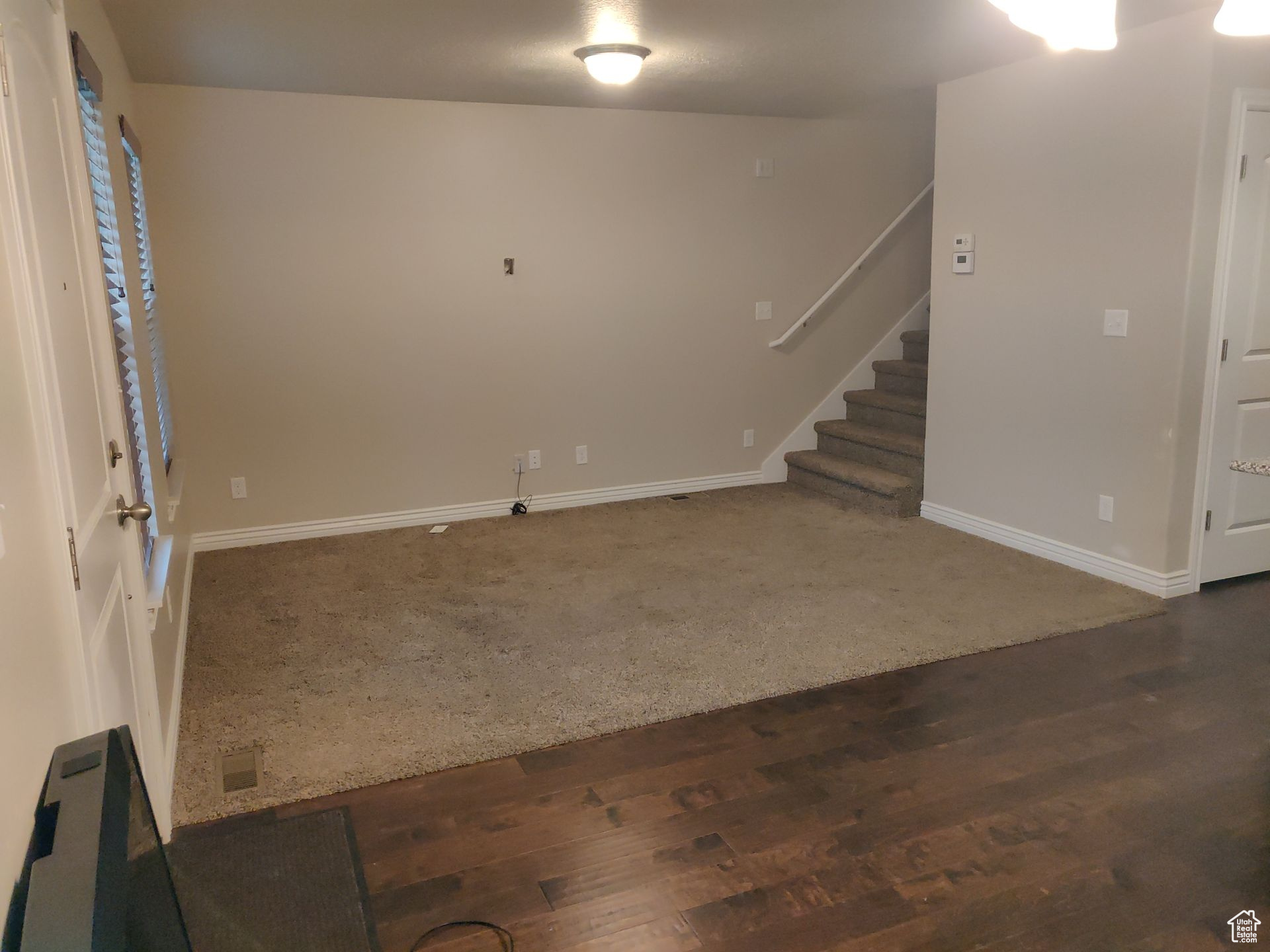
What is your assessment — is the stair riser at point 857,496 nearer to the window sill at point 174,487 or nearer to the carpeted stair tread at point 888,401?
the carpeted stair tread at point 888,401

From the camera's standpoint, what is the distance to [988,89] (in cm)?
418

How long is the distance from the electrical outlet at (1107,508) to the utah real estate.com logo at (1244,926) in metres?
2.22

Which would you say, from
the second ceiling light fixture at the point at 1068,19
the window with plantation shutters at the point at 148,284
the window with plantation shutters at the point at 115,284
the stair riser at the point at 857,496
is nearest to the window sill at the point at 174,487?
the window with plantation shutters at the point at 148,284

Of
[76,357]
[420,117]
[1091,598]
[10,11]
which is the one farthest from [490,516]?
[10,11]

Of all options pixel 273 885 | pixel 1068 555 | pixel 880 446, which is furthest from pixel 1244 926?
pixel 880 446

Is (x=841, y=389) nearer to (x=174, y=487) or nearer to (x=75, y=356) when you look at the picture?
(x=174, y=487)

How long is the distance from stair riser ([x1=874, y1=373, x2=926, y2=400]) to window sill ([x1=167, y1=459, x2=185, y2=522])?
4.03m

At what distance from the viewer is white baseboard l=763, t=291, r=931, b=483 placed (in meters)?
5.80

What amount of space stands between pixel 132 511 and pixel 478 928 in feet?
3.68

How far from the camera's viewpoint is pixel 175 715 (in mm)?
2688

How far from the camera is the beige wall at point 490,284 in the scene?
14.5 feet

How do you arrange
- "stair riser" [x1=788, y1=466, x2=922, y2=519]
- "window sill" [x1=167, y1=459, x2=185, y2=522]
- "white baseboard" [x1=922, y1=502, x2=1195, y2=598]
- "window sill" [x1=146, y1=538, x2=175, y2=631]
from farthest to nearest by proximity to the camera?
"stair riser" [x1=788, y1=466, x2=922, y2=519] < "white baseboard" [x1=922, y1=502, x2=1195, y2=598] < "window sill" [x1=167, y1=459, x2=185, y2=522] < "window sill" [x1=146, y1=538, x2=175, y2=631]

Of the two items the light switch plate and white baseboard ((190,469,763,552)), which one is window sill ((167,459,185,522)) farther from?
the light switch plate

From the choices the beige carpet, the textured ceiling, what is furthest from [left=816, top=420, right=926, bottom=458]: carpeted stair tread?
the textured ceiling
